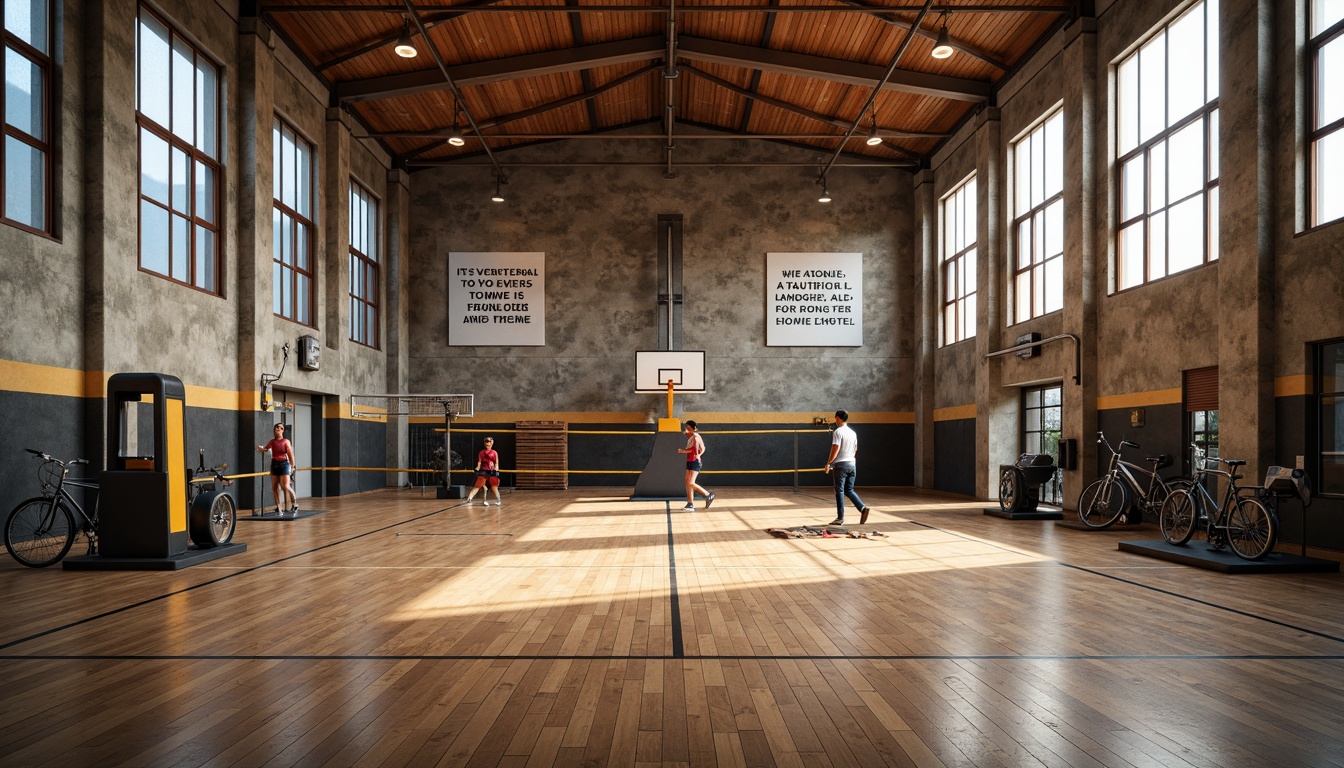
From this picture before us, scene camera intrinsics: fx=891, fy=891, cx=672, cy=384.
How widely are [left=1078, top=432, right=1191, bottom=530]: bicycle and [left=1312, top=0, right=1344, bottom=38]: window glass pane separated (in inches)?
205

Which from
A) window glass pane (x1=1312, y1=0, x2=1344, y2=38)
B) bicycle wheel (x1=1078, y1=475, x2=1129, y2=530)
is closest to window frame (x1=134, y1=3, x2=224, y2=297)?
bicycle wheel (x1=1078, y1=475, x2=1129, y2=530)

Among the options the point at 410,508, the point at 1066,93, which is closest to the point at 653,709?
the point at 410,508

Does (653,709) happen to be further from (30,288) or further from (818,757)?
(30,288)

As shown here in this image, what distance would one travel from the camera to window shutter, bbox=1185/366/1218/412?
11.2 meters

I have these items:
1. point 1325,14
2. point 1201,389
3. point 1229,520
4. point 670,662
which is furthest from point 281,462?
point 1325,14

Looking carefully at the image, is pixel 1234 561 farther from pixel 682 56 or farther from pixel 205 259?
pixel 205 259

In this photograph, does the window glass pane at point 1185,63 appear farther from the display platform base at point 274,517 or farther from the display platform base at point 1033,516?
the display platform base at point 274,517

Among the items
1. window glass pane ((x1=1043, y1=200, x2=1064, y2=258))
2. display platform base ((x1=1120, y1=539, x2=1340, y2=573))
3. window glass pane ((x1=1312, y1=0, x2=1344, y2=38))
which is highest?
window glass pane ((x1=1312, y1=0, x2=1344, y2=38))

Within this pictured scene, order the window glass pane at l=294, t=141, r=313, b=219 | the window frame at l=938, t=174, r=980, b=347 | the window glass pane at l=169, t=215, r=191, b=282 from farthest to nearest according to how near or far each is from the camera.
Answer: the window frame at l=938, t=174, r=980, b=347 → the window glass pane at l=294, t=141, r=313, b=219 → the window glass pane at l=169, t=215, r=191, b=282

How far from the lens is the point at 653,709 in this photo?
4051mm

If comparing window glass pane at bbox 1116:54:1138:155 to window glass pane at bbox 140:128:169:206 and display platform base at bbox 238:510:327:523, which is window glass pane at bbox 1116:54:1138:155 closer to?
display platform base at bbox 238:510:327:523

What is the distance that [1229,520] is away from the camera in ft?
29.1

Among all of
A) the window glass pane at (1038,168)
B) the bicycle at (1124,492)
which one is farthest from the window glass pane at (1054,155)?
the bicycle at (1124,492)

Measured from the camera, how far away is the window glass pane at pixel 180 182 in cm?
1264
